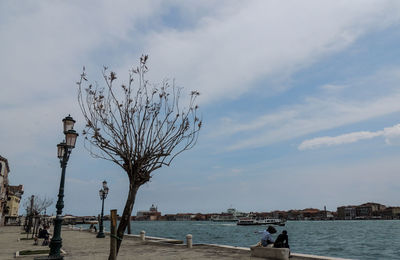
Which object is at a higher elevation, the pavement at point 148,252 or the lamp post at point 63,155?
the lamp post at point 63,155

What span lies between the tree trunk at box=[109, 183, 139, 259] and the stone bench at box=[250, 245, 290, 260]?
7.91m

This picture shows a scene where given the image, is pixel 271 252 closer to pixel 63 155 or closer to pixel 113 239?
pixel 113 239

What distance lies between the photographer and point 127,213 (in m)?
8.95

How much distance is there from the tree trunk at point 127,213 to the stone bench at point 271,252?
25.9 ft

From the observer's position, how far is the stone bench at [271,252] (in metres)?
13.9

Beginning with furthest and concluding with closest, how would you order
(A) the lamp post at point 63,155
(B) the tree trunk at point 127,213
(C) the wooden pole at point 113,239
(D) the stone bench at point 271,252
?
(D) the stone bench at point 271,252
(A) the lamp post at point 63,155
(B) the tree trunk at point 127,213
(C) the wooden pole at point 113,239

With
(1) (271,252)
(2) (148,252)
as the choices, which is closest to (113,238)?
(1) (271,252)

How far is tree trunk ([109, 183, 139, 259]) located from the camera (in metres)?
8.81

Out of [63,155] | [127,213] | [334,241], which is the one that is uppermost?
[63,155]

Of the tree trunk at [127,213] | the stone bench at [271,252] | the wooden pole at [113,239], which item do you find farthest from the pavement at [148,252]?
the wooden pole at [113,239]

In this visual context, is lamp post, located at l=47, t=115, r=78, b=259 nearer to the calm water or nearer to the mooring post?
the mooring post

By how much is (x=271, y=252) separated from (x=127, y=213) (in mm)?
8221

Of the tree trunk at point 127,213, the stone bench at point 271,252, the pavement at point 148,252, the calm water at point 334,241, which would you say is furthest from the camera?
the calm water at point 334,241

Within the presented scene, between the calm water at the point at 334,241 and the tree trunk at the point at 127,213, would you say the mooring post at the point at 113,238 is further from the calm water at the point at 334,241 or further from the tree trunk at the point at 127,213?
the calm water at the point at 334,241
